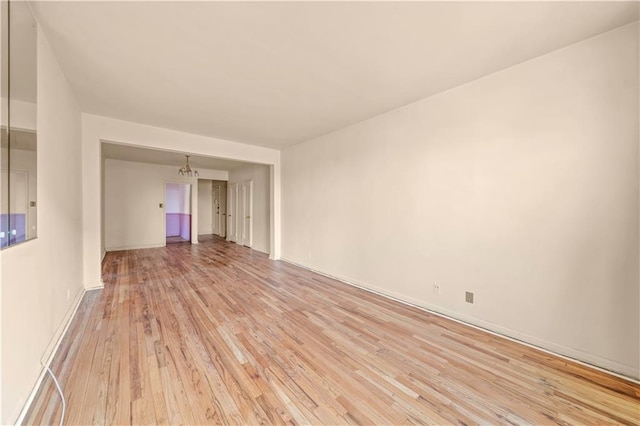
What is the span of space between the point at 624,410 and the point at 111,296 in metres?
5.11

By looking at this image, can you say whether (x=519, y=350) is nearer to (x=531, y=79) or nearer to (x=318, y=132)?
(x=531, y=79)

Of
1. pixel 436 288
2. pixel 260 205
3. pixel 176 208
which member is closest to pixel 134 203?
pixel 176 208

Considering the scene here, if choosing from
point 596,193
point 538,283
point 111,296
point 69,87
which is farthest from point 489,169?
point 111,296

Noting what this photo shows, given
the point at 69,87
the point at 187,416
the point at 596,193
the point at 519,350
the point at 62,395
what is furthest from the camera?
the point at 69,87

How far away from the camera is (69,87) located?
2797mm

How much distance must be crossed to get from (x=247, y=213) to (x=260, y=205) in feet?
2.82

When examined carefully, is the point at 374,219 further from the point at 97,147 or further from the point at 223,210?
the point at 223,210

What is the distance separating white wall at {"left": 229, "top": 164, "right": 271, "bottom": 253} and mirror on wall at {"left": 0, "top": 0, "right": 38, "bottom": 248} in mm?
4672

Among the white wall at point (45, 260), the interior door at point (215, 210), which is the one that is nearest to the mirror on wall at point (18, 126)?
the white wall at point (45, 260)

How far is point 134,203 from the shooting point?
7.18m

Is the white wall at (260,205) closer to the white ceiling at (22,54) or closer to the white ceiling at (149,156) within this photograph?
the white ceiling at (149,156)

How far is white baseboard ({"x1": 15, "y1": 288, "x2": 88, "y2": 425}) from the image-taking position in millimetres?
1490

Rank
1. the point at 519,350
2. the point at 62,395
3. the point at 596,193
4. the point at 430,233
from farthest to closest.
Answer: the point at 430,233
the point at 519,350
the point at 596,193
the point at 62,395

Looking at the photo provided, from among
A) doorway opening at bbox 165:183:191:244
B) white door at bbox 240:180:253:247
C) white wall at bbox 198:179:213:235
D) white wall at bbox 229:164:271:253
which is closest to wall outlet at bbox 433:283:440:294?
white wall at bbox 229:164:271:253
